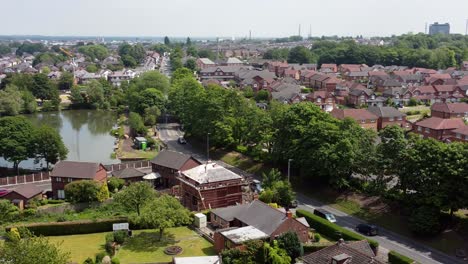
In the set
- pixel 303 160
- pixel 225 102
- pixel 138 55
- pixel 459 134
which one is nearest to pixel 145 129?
pixel 225 102

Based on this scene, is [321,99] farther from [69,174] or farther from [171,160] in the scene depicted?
[69,174]

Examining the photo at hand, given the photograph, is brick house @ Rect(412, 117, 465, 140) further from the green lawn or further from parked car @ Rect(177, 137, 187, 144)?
the green lawn

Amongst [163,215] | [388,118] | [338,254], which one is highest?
[388,118]

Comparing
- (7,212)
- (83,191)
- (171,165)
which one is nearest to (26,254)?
(7,212)

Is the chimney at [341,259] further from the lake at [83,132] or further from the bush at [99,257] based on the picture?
the lake at [83,132]

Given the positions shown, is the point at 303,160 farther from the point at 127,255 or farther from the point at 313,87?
the point at 313,87

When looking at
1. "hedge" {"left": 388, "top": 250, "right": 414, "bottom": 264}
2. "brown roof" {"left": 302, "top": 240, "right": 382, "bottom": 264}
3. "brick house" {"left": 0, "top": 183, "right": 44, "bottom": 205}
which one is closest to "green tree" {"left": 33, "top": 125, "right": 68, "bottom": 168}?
"brick house" {"left": 0, "top": 183, "right": 44, "bottom": 205}
